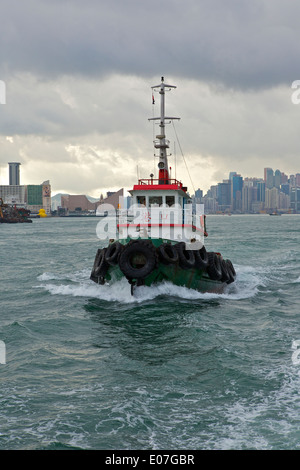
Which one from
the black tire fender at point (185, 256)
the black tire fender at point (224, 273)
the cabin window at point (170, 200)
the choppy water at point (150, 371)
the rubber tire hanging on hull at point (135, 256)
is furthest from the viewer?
the cabin window at point (170, 200)

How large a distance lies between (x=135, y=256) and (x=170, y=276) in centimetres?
176

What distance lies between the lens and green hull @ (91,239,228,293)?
17328mm

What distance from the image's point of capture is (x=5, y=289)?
22062 mm

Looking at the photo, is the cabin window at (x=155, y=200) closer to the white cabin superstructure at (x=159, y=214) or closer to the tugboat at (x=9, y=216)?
the white cabin superstructure at (x=159, y=214)

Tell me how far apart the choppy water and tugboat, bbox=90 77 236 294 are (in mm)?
701

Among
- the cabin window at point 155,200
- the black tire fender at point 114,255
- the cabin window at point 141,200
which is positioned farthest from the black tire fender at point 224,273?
the black tire fender at point 114,255

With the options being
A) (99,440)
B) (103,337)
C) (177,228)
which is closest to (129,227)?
(177,228)

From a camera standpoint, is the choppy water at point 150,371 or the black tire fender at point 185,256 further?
the black tire fender at point 185,256

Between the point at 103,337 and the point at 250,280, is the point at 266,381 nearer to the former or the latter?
the point at 103,337

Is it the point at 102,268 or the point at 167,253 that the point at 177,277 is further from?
the point at 102,268

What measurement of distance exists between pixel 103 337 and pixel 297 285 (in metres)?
13.9

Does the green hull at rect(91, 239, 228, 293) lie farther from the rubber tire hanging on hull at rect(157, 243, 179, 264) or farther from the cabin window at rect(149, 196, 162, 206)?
the cabin window at rect(149, 196, 162, 206)

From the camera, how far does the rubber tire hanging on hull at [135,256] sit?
16891 mm

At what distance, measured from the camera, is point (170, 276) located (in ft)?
57.6
